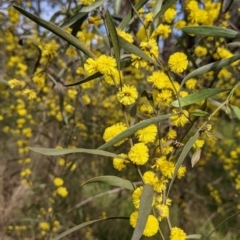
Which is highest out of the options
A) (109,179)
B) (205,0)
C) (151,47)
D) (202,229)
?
(205,0)

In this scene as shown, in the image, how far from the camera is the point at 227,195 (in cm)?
254

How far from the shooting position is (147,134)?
0.88 metres

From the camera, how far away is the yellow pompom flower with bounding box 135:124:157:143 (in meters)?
0.88

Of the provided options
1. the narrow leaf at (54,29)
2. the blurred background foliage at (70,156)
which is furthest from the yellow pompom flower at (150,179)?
the blurred background foliage at (70,156)

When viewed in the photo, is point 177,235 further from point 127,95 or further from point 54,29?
point 54,29

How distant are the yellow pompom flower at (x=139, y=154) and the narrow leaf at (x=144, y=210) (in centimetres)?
5

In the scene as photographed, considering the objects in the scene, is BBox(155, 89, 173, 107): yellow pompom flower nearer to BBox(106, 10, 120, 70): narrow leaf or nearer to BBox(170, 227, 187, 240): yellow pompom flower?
BBox(106, 10, 120, 70): narrow leaf

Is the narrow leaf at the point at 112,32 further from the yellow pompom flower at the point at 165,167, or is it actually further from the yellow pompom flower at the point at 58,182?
the yellow pompom flower at the point at 58,182

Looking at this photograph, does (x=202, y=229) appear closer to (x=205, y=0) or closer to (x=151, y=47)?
(x=205, y=0)

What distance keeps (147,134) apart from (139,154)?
5 centimetres

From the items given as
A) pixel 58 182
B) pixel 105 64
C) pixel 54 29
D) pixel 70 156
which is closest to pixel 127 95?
pixel 105 64

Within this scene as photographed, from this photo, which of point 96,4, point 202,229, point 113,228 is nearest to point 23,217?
point 113,228

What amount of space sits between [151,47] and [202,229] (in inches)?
64.8

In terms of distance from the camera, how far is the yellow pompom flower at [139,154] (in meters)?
0.85
